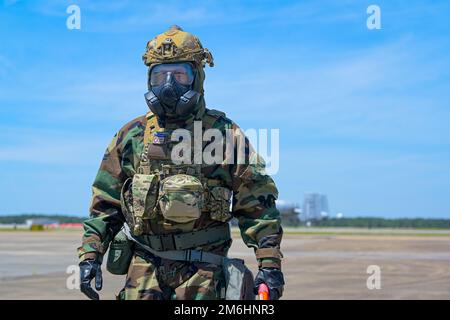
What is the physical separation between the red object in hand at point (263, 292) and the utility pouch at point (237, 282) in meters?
0.06

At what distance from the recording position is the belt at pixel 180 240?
4.38m

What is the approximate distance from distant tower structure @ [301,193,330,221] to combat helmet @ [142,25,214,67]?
335ft

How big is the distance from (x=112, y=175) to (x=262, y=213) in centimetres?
110

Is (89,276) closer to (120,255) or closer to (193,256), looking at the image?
(120,255)

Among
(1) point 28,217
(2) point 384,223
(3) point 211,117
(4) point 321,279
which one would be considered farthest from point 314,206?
(3) point 211,117

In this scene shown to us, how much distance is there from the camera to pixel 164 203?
4.28m

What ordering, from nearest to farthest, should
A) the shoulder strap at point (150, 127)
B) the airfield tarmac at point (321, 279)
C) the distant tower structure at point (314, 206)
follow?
the shoulder strap at point (150, 127), the airfield tarmac at point (321, 279), the distant tower structure at point (314, 206)

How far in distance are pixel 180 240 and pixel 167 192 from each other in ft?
1.17

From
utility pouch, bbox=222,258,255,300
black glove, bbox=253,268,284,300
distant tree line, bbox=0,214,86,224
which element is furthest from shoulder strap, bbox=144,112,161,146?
distant tree line, bbox=0,214,86,224

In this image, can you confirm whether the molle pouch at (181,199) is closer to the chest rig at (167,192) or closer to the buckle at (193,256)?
the chest rig at (167,192)

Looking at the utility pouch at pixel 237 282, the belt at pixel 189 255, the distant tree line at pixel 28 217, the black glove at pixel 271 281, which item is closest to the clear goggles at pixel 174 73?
the belt at pixel 189 255

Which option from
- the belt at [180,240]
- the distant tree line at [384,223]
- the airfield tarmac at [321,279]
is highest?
the belt at [180,240]

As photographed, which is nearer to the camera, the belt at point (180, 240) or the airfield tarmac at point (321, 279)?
the belt at point (180, 240)
